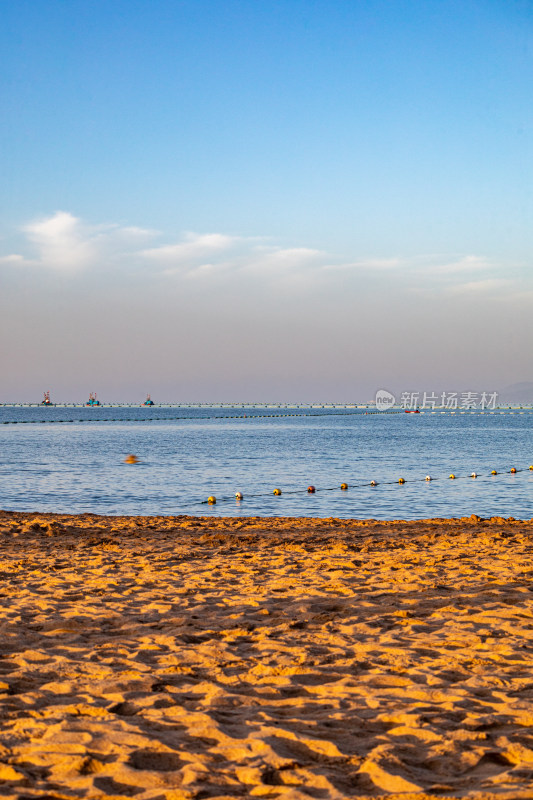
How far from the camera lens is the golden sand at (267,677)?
3691 mm

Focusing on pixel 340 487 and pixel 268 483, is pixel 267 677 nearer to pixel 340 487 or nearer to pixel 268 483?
pixel 340 487

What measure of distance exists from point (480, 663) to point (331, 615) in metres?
1.88

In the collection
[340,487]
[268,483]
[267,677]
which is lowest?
[268,483]

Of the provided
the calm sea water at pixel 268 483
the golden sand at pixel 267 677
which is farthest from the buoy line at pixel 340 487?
the golden sand at pixel 267 677

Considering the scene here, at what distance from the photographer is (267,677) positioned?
5.33 m

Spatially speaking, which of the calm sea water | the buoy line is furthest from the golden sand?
the buoy line

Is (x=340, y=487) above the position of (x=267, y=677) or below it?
below

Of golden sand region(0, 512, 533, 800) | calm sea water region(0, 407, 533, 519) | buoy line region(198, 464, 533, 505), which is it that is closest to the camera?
golden sand region(0, 512, 533, 800)

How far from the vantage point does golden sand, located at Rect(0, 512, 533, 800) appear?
3.69 m

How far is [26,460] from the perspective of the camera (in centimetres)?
3844

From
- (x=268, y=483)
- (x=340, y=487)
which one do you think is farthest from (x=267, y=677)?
(x=268, y=483)

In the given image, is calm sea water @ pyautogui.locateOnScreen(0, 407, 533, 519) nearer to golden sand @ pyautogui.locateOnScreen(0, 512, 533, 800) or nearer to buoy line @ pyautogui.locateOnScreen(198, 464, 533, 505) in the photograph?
buoy line @ pyautogui.locateOnScreen(198, 464, 533, 505)

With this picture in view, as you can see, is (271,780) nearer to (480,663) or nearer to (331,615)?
(480,663)

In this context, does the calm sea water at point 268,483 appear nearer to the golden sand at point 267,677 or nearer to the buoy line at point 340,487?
the buoy line at point 340,487
